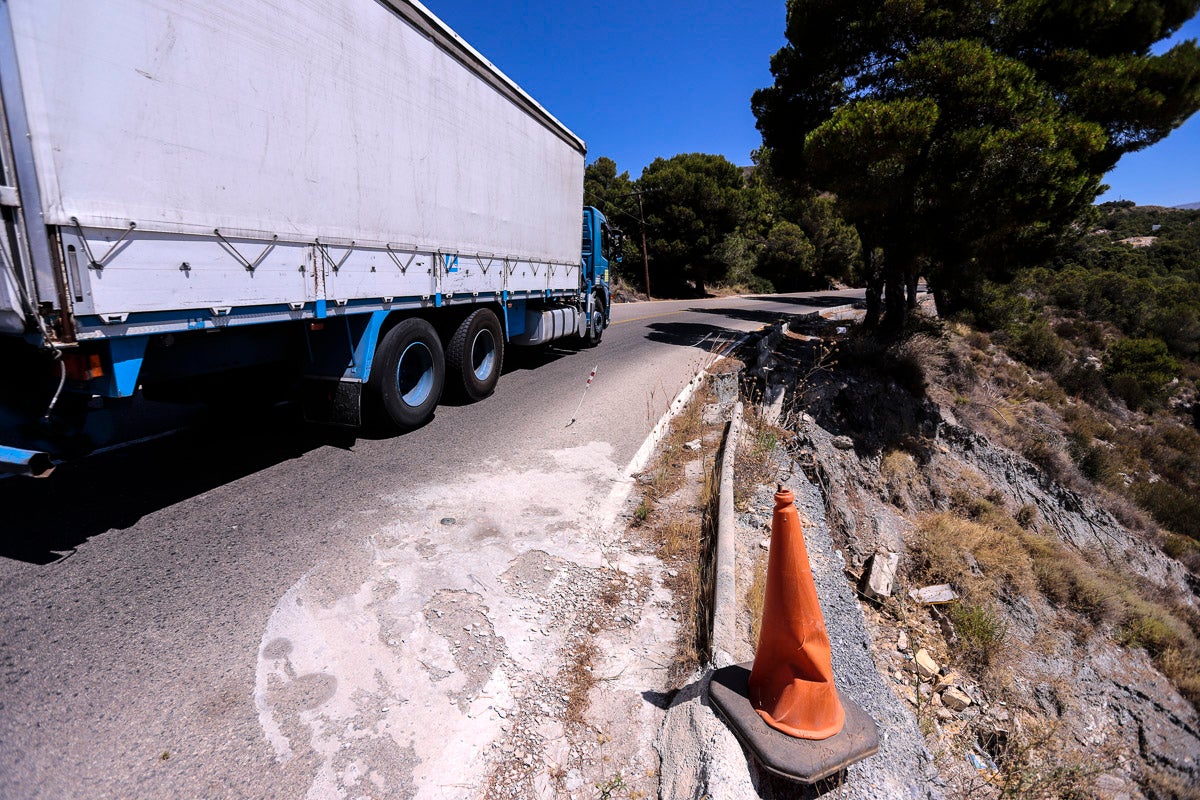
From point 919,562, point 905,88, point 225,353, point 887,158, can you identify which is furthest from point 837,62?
point 225,353

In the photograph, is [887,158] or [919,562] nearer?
[919,562]

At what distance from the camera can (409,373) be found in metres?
6.48

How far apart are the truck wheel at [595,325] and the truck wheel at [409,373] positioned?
592 cm

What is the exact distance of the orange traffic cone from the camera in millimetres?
2279

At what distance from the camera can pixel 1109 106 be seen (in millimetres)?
9078

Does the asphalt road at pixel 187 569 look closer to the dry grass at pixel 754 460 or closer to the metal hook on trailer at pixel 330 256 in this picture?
the dry grass at pixel 754 460

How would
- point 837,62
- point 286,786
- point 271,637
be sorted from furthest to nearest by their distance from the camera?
1. point 837,62
2. point 271,637
3. point 286,786

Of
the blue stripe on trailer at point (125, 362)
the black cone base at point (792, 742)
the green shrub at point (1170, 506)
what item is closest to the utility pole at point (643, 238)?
the green shrub at point (1170, 506)

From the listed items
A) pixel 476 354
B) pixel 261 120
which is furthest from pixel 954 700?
pixel 261 120

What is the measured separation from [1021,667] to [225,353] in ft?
24.3

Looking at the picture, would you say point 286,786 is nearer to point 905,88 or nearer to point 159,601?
point 159,601

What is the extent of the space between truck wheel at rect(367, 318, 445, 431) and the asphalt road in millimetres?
291

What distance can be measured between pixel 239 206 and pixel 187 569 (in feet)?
8.24

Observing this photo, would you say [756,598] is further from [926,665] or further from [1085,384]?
[1085,384]
